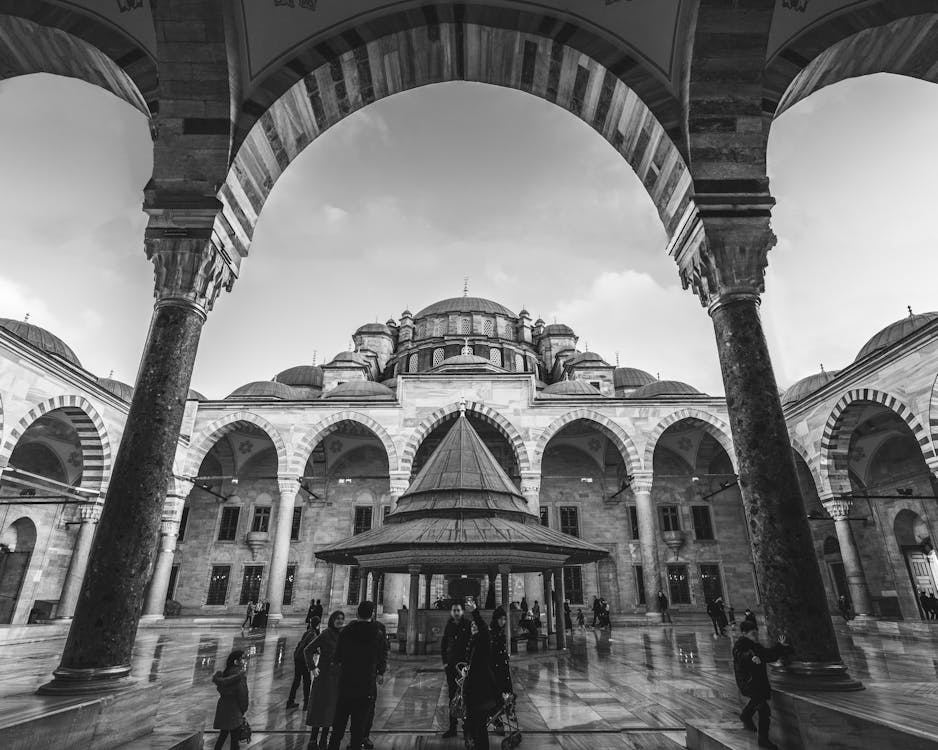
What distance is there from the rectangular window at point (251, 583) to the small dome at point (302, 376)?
35.3 feet

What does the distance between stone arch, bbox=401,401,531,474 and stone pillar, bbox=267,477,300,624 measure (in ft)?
12.2

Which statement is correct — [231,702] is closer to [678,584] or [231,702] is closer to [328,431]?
[328,431]

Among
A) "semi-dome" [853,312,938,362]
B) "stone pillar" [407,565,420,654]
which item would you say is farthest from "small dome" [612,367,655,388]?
"stone pillar" [407,565,420,654]

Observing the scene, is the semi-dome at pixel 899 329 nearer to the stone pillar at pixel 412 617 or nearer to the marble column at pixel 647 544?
the marble column at pixel 647 544

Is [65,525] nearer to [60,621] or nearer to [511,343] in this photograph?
[60,621]

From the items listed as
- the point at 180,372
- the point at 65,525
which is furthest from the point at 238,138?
the point at 65,525

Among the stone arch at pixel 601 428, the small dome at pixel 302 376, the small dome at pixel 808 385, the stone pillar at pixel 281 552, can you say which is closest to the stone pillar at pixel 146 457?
the stone pillar at pixel 281 552

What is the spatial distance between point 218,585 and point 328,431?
751 centimetres

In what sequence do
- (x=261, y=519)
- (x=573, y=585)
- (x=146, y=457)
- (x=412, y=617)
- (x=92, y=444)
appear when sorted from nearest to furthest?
1. (x=146, y=457)
2. (x=412, y=617)
3. (x=92, y=444)
4. (x=573, y=585)
5. (x=261, y=519)

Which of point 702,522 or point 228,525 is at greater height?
point 702,522

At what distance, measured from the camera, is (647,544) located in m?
16.2

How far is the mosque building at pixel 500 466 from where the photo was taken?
46.2 feet

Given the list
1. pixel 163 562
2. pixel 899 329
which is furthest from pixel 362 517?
pixel 899 329

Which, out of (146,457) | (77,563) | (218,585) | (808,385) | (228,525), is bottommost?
(218,585)
